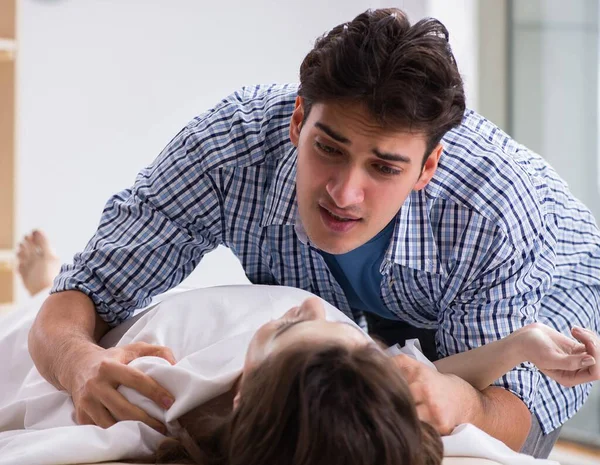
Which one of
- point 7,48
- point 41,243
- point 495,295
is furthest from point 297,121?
point 7,48

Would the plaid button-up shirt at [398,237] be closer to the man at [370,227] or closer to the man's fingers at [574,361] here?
the man at [370,227]

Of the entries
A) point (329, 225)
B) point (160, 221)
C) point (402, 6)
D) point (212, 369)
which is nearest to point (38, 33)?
point (402, 6)

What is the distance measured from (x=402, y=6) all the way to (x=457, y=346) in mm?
2095

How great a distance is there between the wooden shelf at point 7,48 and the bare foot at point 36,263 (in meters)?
0.62

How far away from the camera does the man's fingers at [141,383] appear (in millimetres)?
1155

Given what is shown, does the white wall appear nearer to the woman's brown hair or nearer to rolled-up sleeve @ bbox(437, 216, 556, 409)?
rolled-up sleeve @ bbox(437, 216, 556, 409)

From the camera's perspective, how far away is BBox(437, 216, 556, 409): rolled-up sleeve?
1470mm

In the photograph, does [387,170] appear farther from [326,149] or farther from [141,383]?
[141,383]

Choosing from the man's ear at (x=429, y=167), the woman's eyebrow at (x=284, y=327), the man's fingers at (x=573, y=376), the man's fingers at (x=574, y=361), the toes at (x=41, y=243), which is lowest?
the toes at (x=41, y=243)

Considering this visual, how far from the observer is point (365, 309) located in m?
1.75

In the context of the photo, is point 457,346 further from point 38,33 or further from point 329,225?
point 38,33

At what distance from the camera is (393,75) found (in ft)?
4.42

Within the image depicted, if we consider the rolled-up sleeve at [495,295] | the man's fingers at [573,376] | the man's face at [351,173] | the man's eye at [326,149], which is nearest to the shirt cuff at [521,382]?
the rolled-up sleeve at [495,295]

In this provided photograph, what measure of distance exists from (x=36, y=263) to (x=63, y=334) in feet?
3.58
